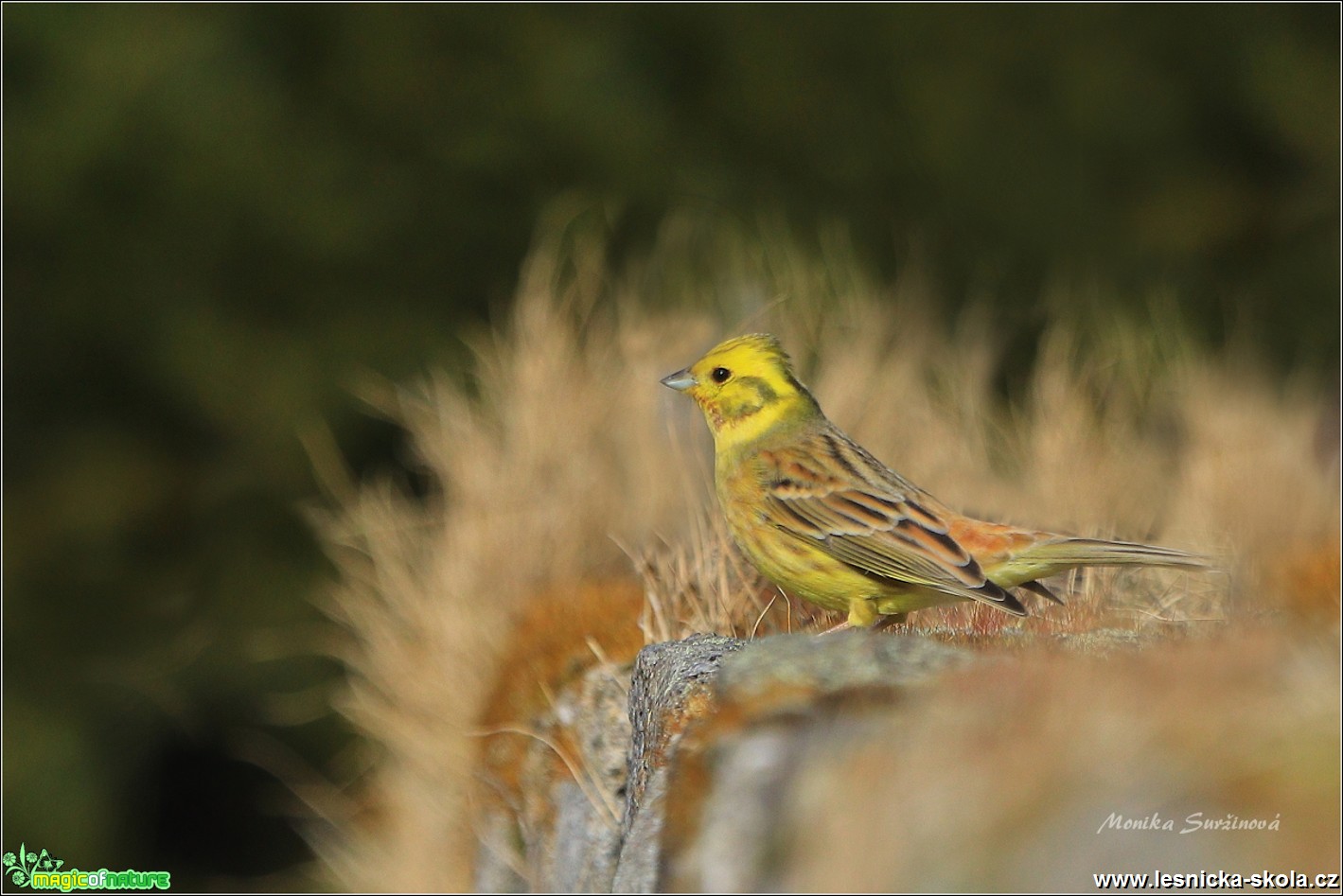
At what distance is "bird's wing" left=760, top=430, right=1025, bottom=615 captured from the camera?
11.5 ft

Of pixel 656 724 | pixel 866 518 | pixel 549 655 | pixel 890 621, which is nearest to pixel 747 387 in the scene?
pixel 866 518

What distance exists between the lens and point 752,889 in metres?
2.55

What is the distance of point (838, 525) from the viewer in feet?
12.1

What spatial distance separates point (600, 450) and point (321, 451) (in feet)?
15.4

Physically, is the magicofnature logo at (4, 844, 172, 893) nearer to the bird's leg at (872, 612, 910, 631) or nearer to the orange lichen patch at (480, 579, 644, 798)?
the orange lichen patch at (480, 579, 644, 798)

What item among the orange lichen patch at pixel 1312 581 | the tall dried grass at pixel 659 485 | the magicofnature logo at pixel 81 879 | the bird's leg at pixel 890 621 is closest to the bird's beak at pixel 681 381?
the tall dried grass at pixel 659 485

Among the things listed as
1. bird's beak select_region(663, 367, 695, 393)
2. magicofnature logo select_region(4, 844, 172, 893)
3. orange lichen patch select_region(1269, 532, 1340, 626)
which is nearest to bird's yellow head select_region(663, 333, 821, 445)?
bird's beak select_region(663, 367, 695, 393)

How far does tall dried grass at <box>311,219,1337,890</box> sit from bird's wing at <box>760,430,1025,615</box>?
0.27 meters

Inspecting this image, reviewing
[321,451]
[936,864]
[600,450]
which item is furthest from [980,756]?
[321,451]

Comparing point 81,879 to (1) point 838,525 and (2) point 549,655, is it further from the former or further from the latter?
(1) point 838,525

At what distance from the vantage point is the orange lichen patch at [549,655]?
4219 millimetres

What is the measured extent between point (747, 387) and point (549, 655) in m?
0.98

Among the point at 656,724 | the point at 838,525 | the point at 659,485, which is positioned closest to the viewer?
the point at 656,724

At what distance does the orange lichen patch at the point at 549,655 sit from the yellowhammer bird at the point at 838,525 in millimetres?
545
